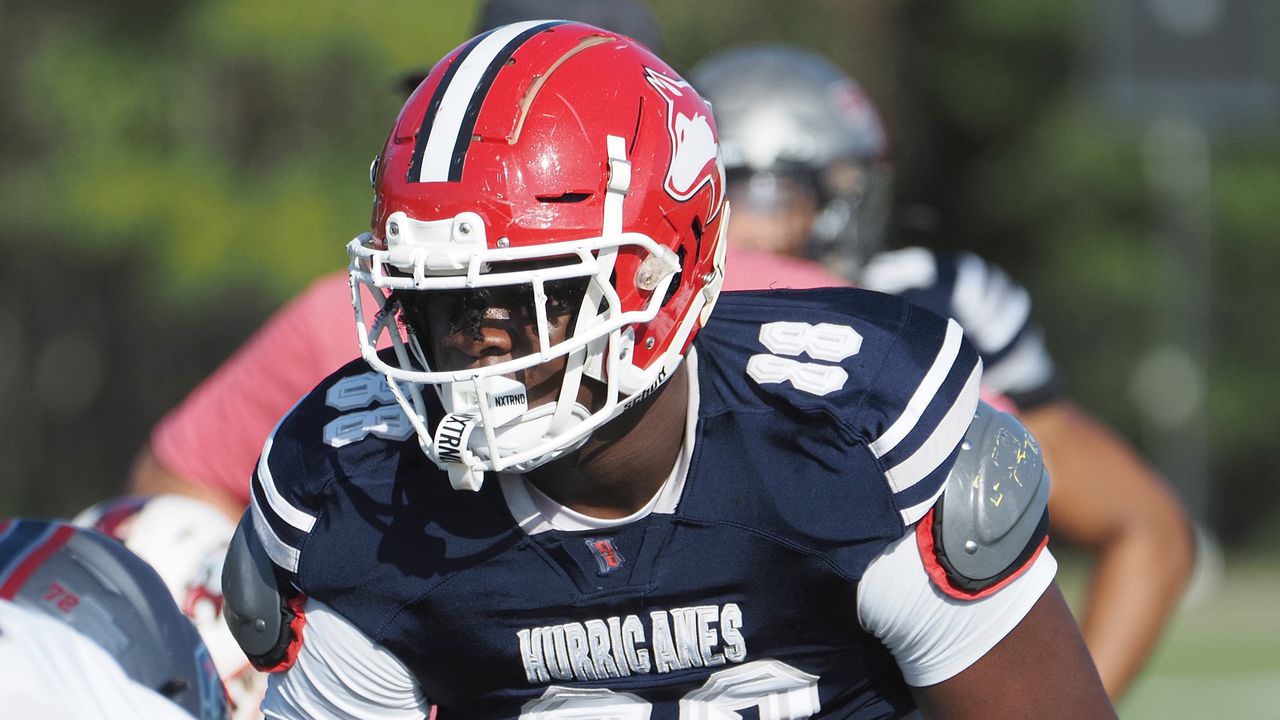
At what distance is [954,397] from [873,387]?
111 mm

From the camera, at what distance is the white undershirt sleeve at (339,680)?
2424mm

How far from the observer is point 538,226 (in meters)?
2.21

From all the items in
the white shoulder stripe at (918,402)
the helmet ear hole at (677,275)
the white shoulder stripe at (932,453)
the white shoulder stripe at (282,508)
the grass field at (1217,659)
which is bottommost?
the grass field at (1217,659)

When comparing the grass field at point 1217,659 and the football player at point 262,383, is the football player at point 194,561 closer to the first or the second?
the football player at point 262,383

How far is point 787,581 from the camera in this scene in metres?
2.34

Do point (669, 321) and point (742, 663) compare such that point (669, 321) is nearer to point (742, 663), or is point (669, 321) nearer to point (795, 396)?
point (795, 396)

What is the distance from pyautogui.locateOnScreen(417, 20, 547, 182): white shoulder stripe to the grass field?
550 cm

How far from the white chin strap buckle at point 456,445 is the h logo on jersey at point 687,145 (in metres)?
0.44

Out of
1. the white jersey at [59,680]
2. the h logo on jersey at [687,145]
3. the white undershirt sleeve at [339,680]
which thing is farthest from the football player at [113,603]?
the h logo on jersey at [687,145]

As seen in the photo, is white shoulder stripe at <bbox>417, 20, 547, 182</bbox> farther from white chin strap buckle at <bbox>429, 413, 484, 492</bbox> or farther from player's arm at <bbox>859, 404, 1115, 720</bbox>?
player's arm at <bbox>859, 404, 1115, 720</bbox>

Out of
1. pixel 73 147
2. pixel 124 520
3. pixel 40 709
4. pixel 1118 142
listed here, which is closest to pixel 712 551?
pixel 40 709

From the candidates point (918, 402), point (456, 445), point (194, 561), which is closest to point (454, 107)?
point (456, 445)

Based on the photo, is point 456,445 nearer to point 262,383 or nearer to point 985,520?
point 985,520

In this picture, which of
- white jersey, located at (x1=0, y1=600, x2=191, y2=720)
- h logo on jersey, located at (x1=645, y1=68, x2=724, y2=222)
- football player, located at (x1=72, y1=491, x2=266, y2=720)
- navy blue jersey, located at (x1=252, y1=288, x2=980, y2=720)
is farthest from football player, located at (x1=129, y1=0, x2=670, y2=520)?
white jersey, located at (x1=0, y1=600, x2=191, y2=720)
